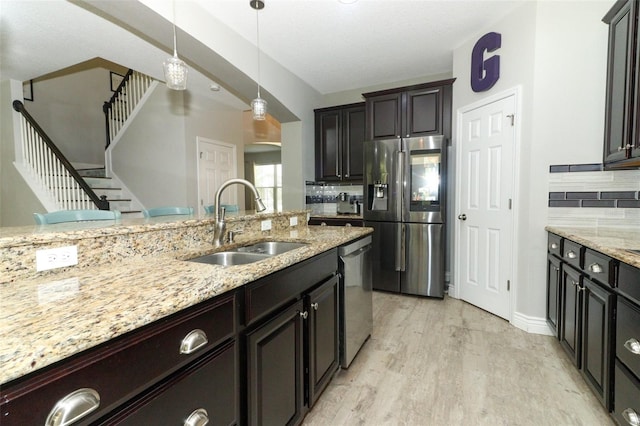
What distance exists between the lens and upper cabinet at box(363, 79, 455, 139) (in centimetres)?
340

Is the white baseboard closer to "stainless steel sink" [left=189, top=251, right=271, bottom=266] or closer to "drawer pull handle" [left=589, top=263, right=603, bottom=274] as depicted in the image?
"drawer pull handle" [left=589, top=263, right=603, bottom=274]

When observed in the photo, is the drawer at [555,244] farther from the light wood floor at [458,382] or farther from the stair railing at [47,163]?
the stair railing at [47,163]

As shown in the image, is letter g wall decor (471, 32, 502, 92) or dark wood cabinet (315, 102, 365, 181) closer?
letter g wall decor (471, 32, 502, 92)

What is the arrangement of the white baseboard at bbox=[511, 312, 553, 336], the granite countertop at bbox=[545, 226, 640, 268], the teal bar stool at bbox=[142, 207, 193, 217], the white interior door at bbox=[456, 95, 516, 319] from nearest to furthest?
the granite countertop at bbox=[545, 226, 640, 268] < the white baseboard at bbox=[511, 312, 553, 336] < the white interior door at bbox=[456, 95, 516, 319] < the teal bar stool at bbox=[142, 207, 193, 217]

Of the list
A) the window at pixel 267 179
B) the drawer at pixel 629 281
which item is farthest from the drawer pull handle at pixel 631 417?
the window at pixel 267 179

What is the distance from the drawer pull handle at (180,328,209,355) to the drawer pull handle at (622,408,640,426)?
5.80 feet

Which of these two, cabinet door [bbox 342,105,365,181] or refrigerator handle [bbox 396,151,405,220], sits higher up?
cabinet door [bbox 342,105,365,181]

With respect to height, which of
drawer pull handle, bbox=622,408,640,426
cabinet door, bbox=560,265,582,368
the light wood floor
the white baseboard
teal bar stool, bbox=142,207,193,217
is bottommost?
the light wood floor

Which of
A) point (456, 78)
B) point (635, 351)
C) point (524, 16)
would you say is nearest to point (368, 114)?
point (456, 78)

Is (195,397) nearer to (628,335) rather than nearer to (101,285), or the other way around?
(101,285)

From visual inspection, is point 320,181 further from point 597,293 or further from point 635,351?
point 635,351

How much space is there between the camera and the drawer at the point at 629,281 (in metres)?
1.27

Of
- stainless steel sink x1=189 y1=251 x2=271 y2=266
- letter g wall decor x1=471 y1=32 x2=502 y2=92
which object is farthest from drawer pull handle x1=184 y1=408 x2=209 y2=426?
letter g wall decor x1=471 y1=32 x2=502 y2=92

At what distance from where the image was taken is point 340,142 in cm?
427
